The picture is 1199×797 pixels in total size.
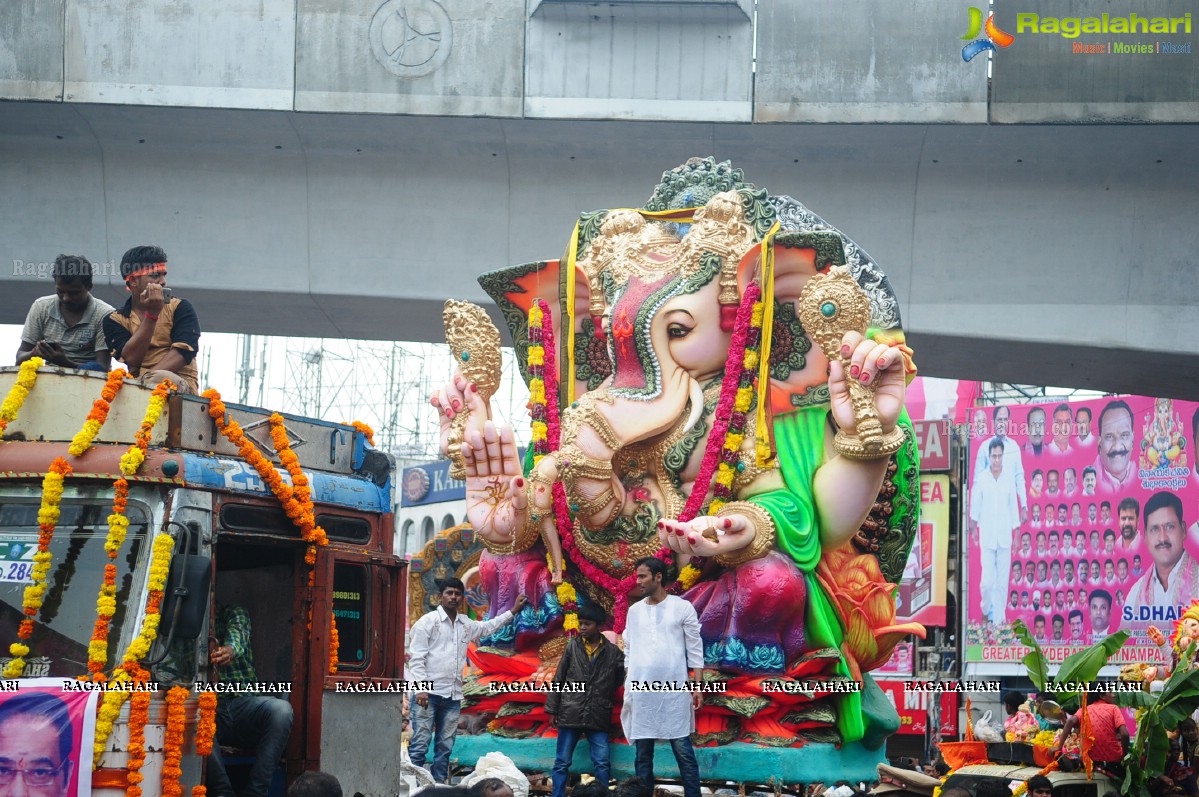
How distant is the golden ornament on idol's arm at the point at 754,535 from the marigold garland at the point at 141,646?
15.3ft

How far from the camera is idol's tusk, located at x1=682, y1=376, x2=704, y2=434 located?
11.9 m

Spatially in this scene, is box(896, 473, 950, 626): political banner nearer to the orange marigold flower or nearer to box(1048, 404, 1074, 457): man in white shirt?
box(1048, 404, 1074, 457): man in white shirt

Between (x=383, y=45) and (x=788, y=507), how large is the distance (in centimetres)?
630

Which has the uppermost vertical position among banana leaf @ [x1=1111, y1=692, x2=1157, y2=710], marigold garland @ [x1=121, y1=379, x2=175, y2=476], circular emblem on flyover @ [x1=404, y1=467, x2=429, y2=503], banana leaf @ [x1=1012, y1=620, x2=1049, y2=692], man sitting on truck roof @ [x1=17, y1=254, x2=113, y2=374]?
man sitting on truck roof @ [x1=17, y1=254, x2=113, y2=374]

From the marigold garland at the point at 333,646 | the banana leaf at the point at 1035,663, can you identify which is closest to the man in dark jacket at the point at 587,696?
the marigold garland at the point at 333,646

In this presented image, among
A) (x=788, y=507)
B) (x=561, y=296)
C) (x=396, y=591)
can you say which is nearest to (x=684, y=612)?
(x=788, y=507)

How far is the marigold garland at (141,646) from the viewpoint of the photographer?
726cm

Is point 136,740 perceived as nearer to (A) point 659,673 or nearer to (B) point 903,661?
(A) point 659,673

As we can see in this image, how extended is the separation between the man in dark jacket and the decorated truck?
1934 mm

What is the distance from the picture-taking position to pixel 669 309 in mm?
11977

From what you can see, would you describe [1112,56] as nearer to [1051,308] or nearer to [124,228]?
[1051,308]

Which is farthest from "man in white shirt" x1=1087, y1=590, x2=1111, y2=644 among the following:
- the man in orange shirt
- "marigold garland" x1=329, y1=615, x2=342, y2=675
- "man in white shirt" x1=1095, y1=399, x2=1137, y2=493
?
"marigold garland" x1=329, y1=615, x2=342, y2=675

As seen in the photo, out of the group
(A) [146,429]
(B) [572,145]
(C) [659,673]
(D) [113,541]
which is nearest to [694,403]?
(C) [659,673]

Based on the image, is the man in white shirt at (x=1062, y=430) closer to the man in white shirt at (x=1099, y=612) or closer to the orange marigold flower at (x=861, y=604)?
the man in white shirt at (x=1099, y=612)
